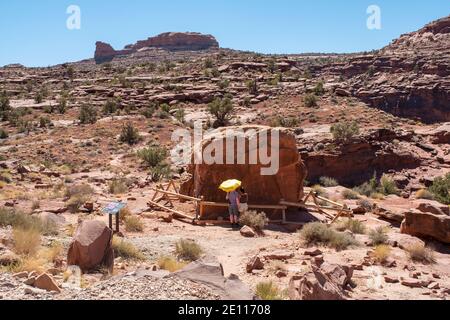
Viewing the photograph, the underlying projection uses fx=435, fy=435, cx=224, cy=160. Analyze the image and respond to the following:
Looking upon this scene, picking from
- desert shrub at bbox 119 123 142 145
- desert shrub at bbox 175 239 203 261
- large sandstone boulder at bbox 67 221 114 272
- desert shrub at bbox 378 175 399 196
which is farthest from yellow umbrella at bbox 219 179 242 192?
desert shrub at bbox 119 123 142 145

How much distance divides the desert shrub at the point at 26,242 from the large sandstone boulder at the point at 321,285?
4.72m

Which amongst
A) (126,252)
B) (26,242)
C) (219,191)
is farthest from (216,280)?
(219,191)

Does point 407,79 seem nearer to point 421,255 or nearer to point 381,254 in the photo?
point 421,255

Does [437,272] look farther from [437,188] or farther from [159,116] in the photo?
[159,116]

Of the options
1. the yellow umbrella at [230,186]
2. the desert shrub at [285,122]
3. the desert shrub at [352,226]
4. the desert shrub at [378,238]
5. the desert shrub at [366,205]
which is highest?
the desert shrub at [285,122]

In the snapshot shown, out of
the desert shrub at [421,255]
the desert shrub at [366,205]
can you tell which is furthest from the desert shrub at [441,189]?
the desert shrub at [421,255]

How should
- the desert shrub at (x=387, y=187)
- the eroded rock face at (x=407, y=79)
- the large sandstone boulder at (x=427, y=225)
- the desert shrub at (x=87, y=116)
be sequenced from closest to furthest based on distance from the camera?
the large sandstone boulder at (x=427, y=225), the desert shrub at (x=387, y=187), the desert shrub at (x=87, y=116), the eroded rock face at (x=407, y=79)

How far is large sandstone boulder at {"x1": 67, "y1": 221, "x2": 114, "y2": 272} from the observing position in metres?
7.24

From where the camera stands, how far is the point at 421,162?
22.0 meters

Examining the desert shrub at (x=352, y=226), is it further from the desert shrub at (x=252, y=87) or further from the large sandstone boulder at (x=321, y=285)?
the desert shrub at (x=252, y=87)

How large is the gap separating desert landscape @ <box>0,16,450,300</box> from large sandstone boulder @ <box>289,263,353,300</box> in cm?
3

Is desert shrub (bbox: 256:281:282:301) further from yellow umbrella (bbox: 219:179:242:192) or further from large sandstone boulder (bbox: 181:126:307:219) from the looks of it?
large sandstone boulder (bbox: 181:126:307:219)

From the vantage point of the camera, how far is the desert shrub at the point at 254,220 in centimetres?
1154
